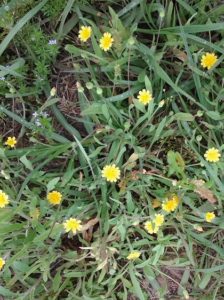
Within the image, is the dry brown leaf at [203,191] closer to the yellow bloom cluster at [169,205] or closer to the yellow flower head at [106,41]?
the yellow bloom cluster at [169,205]

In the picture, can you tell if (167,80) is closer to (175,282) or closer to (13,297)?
(175,282)

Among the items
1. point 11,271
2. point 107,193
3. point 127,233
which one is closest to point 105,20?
point 107,193

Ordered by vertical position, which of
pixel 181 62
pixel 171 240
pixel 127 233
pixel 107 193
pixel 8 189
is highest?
pixel 181 62

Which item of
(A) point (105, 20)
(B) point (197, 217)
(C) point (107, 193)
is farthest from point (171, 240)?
(A) point (105, 20)

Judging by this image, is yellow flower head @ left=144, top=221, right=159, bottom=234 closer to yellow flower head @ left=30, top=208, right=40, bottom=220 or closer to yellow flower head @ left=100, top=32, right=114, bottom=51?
yellow flower head @ left=30, top=208, right=40, bottom=220

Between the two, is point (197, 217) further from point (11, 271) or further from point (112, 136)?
point (11, 271)

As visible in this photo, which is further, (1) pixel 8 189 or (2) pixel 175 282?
(2) pixel 175 282

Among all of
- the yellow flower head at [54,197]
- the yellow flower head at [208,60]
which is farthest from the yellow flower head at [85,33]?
the yellow flower head at [54,197]

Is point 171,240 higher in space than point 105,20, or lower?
lower
